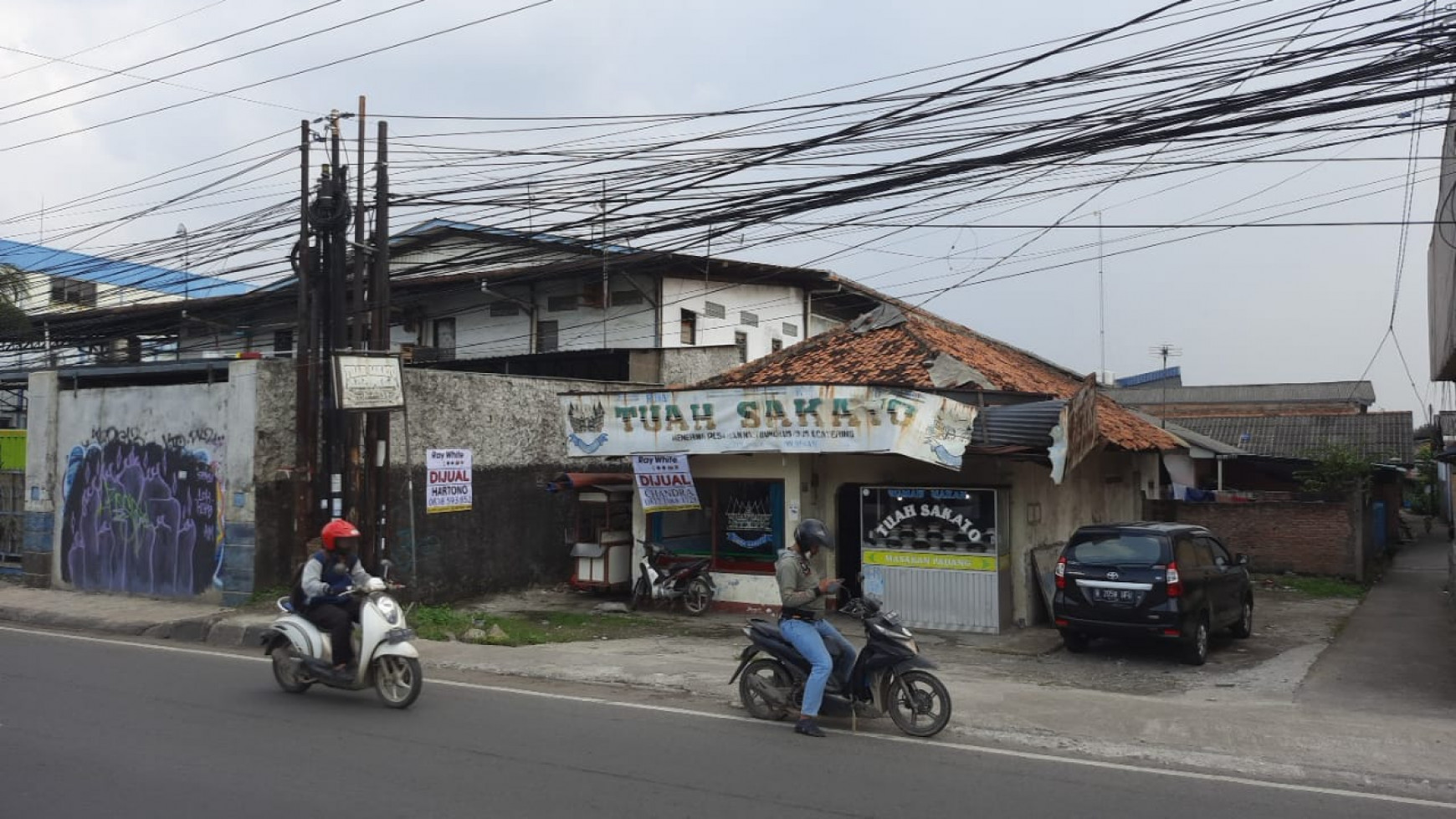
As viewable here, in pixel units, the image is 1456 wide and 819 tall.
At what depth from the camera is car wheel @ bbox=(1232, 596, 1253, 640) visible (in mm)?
14279

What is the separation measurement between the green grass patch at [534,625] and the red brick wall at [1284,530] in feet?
40.7

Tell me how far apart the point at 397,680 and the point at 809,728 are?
3.54 metres

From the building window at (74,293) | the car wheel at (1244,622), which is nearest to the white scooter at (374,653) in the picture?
the car wheel at (1244,622)

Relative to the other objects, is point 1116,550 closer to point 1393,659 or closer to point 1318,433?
point 1393,659

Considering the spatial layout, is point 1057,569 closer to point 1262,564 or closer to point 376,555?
point 376,555

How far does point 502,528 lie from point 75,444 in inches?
293

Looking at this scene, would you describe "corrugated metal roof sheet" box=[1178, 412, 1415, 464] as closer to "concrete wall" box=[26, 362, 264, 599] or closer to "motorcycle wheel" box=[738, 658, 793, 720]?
"motorcycle wheel" box=[738, 658, 793, 720]

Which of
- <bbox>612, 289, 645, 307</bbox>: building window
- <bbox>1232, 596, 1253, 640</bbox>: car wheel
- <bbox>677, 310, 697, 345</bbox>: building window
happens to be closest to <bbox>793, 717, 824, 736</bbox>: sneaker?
<bbox>1232, 596, 1253, 640</bbox>: car wheel

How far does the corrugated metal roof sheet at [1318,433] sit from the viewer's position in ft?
111

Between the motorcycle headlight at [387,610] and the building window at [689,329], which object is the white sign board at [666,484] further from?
the building window at [689,329]

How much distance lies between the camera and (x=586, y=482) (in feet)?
57.5

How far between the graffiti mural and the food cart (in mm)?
5318

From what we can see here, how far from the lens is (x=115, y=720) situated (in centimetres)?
839

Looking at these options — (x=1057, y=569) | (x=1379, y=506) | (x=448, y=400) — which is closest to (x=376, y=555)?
(x=448, y=400)
